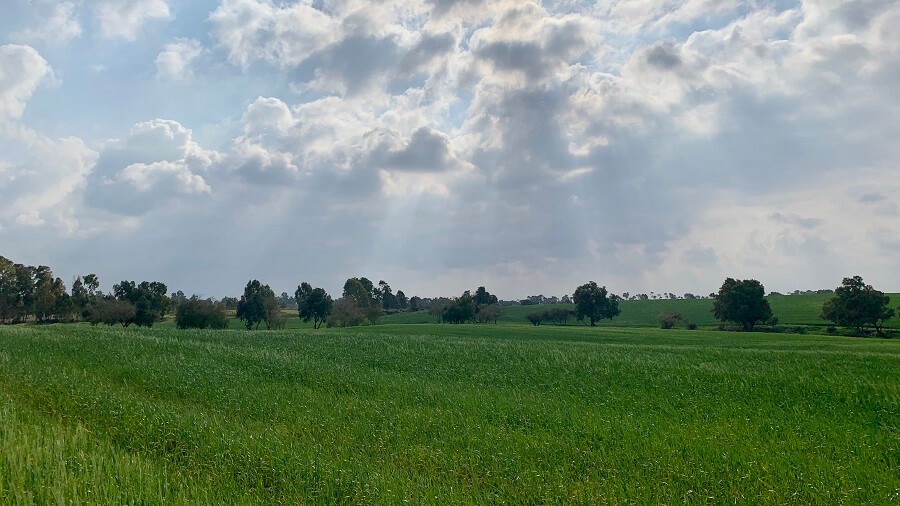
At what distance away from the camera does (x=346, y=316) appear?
344 feet

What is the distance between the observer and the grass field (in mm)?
10055

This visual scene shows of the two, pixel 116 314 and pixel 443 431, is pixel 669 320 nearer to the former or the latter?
pixel 116 314

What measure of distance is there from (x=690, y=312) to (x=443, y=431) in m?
141

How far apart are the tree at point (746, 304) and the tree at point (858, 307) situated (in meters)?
9.09

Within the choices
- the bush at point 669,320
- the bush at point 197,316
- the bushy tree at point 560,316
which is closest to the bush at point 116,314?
the bush at point 197,316

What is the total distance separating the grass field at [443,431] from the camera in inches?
396

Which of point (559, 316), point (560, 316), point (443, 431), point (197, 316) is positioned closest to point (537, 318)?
point (559, 316)

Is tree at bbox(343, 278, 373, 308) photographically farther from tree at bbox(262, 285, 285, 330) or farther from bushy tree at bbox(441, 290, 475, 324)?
tree at bbox(262, 285, 285, 330)

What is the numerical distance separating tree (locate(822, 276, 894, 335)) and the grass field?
2885 inches

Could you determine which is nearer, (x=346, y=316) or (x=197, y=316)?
(x=197, y=316)

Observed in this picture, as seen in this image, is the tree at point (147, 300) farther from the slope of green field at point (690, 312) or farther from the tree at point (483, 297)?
the tree at point (483, 297)

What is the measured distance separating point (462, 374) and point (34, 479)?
15964mm

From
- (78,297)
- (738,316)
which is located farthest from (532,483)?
(78,297)

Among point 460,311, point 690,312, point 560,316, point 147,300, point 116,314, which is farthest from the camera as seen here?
point 690,312
